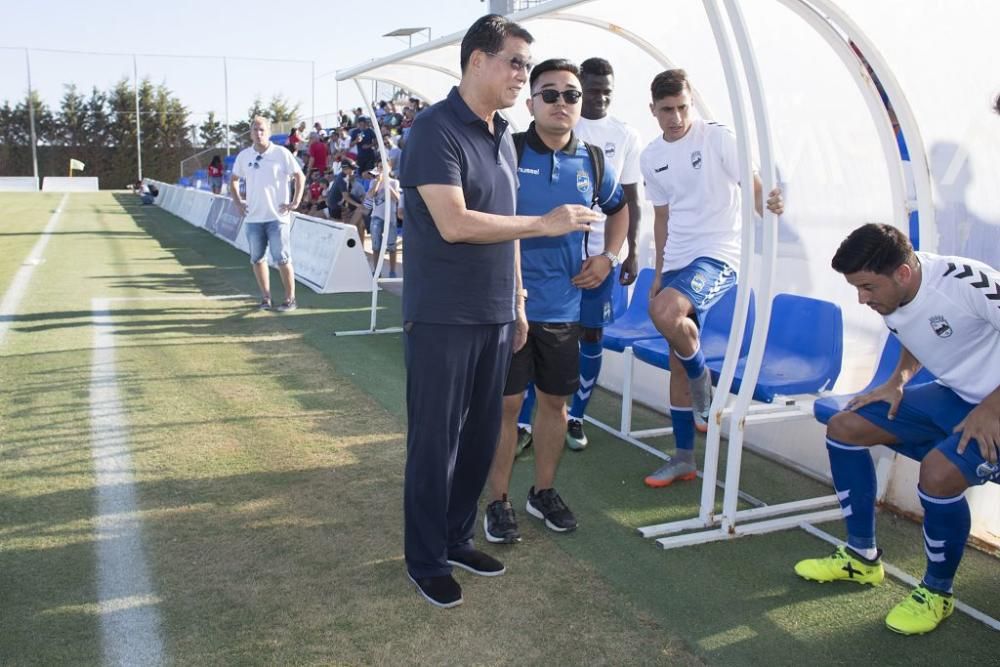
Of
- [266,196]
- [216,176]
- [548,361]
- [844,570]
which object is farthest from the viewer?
[216,176]

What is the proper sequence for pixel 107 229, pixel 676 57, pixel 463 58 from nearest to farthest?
pixel 463 58 → pixel 676 57 → pixel 107 229

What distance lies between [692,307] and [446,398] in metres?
1.80

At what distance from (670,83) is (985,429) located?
7.55ft

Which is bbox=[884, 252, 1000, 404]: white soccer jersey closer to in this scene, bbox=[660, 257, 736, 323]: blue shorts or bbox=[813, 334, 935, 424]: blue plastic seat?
bbox=[813, 334, 935, 424]: blue plastic seat

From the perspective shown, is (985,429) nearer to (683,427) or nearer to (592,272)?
(592,272)

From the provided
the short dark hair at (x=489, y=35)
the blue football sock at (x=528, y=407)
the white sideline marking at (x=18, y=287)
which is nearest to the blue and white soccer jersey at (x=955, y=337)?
the short dark hair at (x=489, y=35)

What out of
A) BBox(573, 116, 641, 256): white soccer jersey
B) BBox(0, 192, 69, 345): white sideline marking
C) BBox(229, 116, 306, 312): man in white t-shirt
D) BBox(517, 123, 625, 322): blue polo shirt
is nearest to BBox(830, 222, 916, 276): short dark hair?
BBox(517, 123, 625, 322): blue polo shirt

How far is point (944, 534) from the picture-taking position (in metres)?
3.15

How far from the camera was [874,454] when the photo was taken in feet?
14.8

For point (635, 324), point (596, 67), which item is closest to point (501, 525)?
point (635, 324)

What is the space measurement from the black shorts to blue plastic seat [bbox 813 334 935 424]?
111 cm

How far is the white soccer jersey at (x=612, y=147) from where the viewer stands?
16.9ft

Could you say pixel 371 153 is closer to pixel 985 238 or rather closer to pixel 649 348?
pixel 649 348

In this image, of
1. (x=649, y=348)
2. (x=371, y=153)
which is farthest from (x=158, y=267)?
(x=649, y=348)
